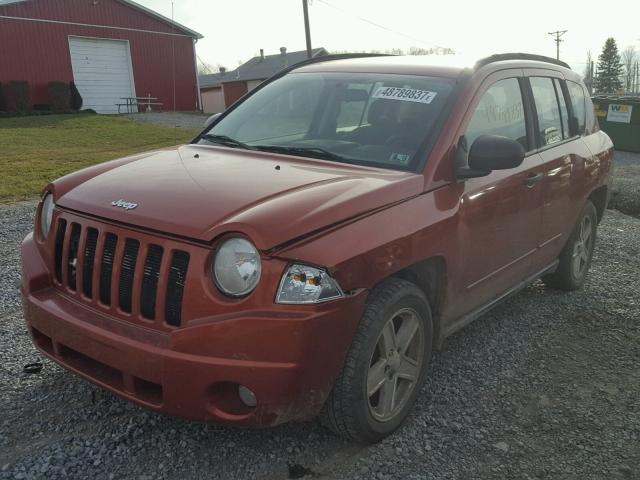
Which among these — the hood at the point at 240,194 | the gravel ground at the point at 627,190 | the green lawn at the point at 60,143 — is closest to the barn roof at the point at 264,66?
the green lawn at the point at 60,143

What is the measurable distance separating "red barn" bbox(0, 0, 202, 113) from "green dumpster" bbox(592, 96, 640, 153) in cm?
1900

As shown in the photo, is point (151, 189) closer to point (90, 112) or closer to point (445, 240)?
point (445, 240)

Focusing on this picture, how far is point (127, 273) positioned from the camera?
2.66 meters

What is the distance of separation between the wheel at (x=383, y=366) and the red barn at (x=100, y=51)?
2490 centimetres

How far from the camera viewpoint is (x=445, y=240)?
321cm

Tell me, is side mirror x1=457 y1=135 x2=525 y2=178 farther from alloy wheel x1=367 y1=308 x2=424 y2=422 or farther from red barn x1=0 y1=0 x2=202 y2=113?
red barn x1=0 y1=0 x2=202 y2=113

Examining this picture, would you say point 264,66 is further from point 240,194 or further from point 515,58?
point 240,194

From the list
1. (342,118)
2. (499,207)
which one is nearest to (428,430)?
(499,207)

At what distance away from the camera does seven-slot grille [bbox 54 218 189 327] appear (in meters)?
2.55

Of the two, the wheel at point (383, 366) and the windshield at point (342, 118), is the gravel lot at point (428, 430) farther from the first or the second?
the windshield at point (342, 118)

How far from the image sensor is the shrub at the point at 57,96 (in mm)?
24750

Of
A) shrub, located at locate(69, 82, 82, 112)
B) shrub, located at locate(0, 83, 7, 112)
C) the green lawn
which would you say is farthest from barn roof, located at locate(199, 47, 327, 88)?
the green lawn

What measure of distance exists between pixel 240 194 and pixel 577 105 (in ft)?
11.6

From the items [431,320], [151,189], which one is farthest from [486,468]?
[151,189]
